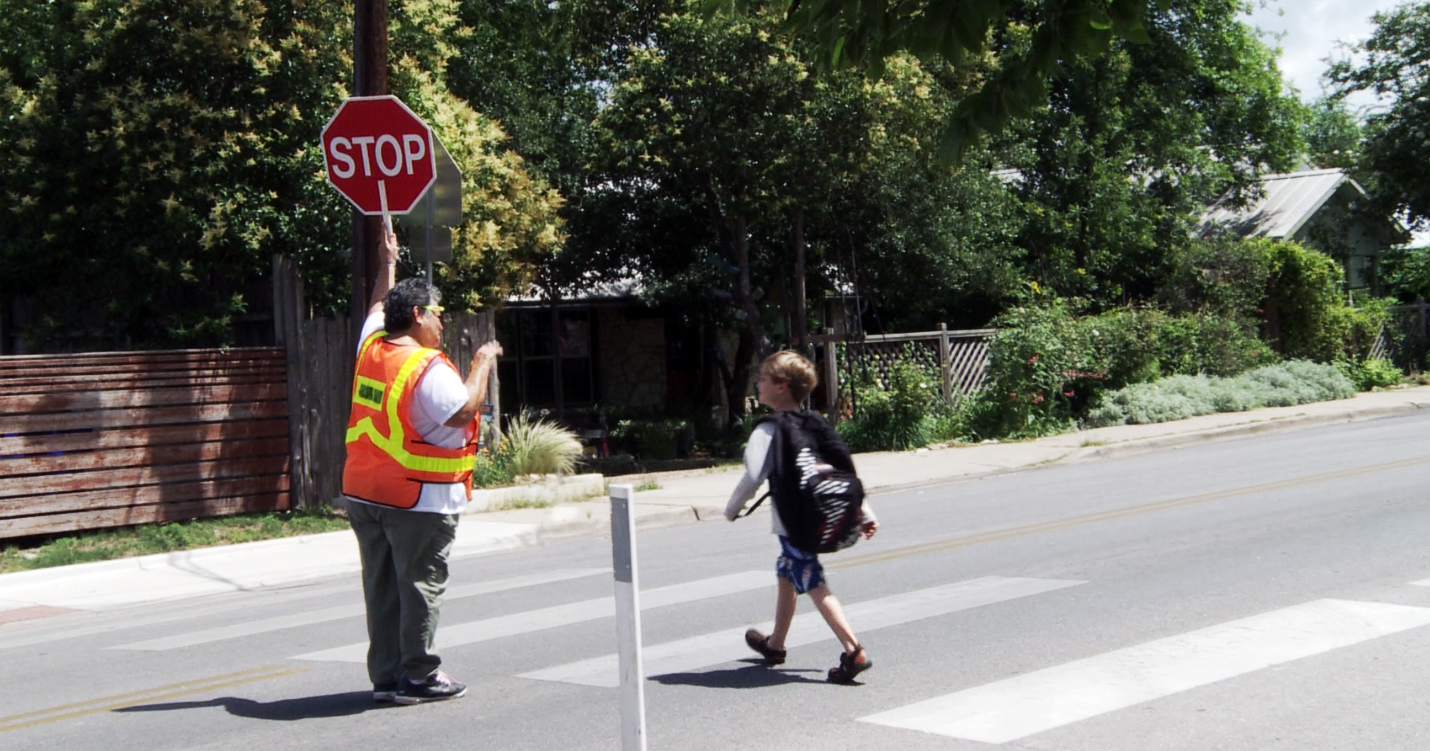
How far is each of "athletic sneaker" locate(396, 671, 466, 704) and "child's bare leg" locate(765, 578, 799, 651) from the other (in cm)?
156

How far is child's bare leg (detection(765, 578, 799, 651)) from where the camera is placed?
6.53 meters

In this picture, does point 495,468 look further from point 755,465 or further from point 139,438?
point 755,465

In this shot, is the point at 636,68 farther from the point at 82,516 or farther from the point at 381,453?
the point at 381,453

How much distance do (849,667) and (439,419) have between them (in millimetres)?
2201

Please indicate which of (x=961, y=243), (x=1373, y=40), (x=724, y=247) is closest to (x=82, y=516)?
(x=724, y=247)

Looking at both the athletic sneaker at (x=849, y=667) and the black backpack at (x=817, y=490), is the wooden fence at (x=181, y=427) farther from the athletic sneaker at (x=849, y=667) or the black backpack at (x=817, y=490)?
the athletic sneaker at (x=849, y=667)

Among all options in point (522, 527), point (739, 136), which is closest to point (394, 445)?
point (522, 527)

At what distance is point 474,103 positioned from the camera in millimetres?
20547

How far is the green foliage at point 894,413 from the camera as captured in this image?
1961cm

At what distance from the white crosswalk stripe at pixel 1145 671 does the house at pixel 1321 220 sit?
26313 millimetres

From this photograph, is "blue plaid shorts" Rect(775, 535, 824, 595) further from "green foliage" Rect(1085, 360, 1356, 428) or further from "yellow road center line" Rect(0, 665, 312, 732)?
"green foliage" Rect(1085, 360, 1356, 428)

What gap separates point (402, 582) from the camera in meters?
6.00

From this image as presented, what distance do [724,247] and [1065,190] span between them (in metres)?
9.59

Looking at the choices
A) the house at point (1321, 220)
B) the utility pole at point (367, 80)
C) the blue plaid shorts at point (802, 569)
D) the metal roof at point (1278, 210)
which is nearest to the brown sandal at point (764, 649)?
the blue plaid shorts at point (802, 569)
